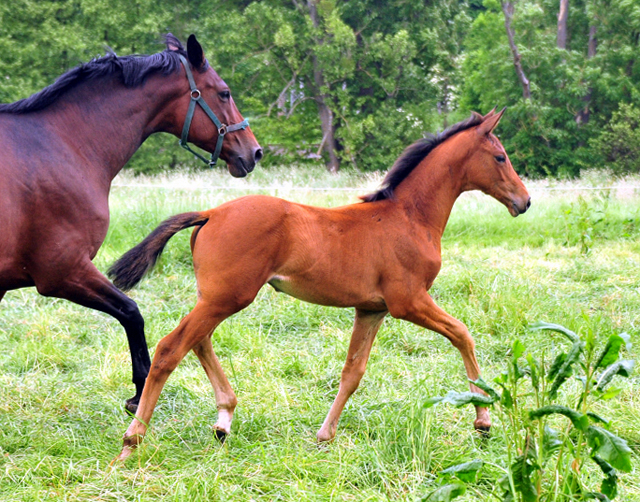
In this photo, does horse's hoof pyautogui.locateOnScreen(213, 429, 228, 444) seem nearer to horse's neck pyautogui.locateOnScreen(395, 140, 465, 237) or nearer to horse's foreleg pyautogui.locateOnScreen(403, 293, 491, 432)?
horse's foreleg pyautogui.locateOnScreen(403, 293, 491, 432)

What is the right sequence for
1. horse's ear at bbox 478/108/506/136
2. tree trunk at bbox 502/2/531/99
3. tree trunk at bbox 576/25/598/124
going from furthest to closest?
tree trunk at bbox 576/25/598/124 < tree trunk at bbox 502/2/531/99 < horse's ear at bbox 478/108/506/136

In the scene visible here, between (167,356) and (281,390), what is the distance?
1.12 meters

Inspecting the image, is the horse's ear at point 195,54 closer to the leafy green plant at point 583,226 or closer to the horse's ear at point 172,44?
the horse's ear at point 172,44

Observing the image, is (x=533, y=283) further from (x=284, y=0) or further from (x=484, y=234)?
(x=284, y=0)

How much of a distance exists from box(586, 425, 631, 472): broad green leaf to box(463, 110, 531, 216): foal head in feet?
6.98

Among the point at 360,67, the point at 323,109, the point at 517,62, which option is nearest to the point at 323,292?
the point at 360,67

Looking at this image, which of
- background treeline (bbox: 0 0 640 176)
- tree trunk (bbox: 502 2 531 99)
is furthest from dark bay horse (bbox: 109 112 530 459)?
tree trunk (bbox: 502 2 531 99)

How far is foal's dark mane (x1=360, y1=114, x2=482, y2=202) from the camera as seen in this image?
3.82 metres

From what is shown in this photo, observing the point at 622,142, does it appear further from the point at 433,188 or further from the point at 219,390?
the point at 219,390

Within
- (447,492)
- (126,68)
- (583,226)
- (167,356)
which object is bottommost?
(583,226)

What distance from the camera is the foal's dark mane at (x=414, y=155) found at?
3.82 meters

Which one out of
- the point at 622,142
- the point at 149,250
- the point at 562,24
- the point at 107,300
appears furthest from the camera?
the point at 562,24

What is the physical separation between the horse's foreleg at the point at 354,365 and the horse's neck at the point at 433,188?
25.1 inches

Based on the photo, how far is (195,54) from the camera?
13.1 feet
